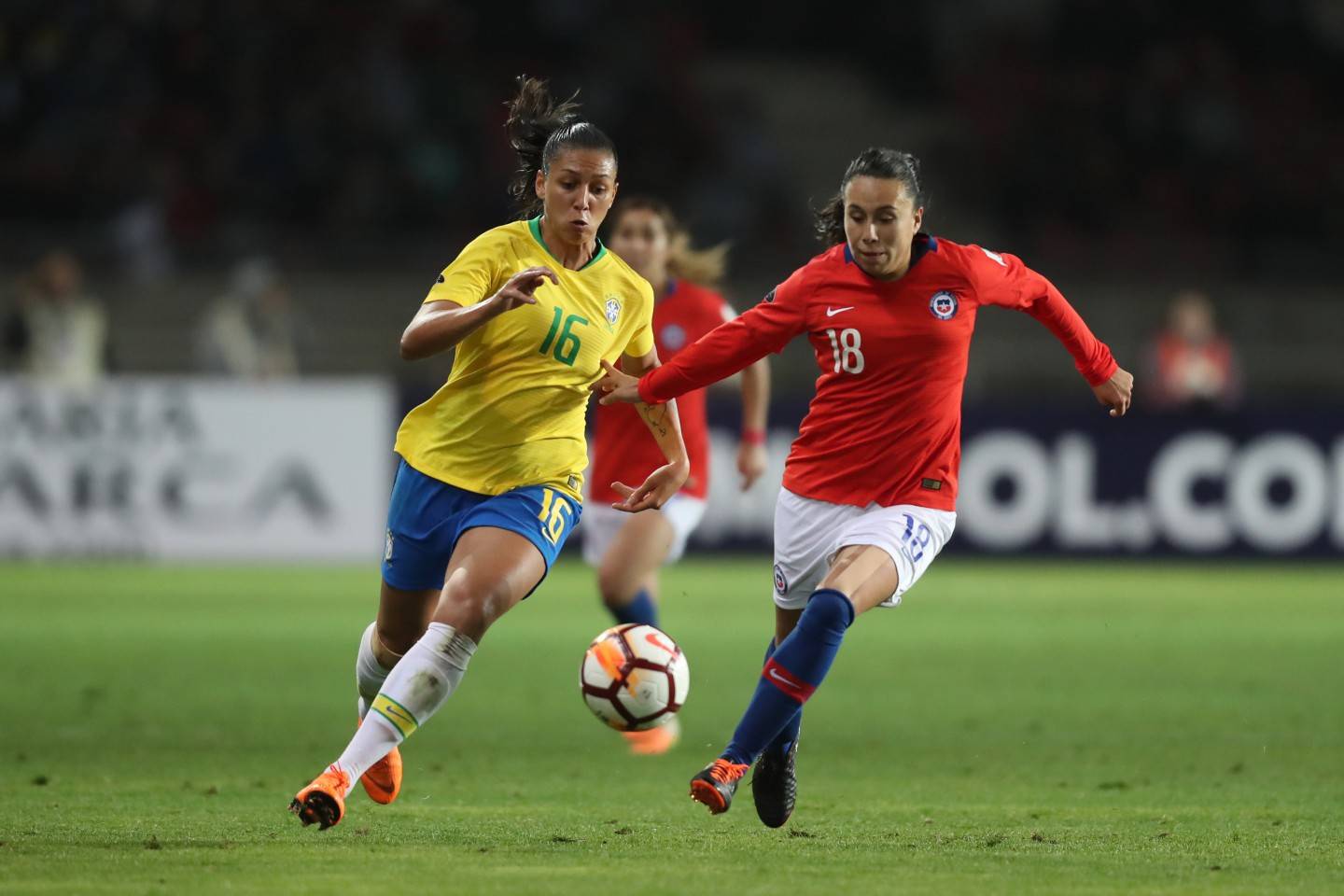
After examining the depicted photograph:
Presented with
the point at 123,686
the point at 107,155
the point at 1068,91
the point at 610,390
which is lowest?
the point at 123,686

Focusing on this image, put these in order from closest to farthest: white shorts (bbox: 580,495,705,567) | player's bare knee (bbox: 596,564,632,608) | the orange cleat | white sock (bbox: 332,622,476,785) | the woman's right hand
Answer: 1. the woman's right hand
2. white sock (bbox: 332,622,476,785)
3. the orange cleat
4. player's bare knee (bbox: 596,564,632,608)
5. white shorts (bbox: 580,495,705,567)

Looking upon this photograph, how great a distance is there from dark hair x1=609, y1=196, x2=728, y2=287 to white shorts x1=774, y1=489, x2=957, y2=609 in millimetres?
2796

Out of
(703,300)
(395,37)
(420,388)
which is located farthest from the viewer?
(395,37)

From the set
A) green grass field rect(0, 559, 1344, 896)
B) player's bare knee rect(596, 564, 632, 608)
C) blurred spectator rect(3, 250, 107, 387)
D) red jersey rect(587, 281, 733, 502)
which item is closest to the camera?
green grass field rect(0, 559, 1344, 896)

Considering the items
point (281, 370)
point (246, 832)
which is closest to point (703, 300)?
point (246, 832)

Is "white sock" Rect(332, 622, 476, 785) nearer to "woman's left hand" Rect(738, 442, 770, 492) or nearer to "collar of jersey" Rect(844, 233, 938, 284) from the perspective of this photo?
"collar of jersey" Rect(844, 233, 938, 284)

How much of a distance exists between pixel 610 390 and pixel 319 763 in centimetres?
223

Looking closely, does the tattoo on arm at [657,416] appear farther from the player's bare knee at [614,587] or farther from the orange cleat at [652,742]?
the player's bare knee at [614,587]

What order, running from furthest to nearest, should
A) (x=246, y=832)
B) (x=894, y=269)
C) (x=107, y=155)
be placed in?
(x=107, y=155)
(x=894, y=269)
(x=246, y=832)

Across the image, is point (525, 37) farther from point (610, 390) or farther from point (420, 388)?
point (610, 390)

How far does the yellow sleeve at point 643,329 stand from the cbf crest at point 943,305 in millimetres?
956

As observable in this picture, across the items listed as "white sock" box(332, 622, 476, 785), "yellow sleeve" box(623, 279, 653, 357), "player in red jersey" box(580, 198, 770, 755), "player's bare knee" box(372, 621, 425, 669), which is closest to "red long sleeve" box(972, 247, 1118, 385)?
"yellow sleeve" box(623, 279, 653, 357)

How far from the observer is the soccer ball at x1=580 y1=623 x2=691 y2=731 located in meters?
6.76

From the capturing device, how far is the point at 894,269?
6.48 m
